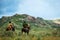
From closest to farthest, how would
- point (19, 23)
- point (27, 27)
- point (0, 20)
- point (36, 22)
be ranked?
point (27, 27), point (19, 23), point (36, 22), point (0, 20)

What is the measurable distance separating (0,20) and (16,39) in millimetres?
124948

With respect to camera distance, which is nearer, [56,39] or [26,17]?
[56,39]

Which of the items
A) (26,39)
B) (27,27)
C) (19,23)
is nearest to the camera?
(26,39)

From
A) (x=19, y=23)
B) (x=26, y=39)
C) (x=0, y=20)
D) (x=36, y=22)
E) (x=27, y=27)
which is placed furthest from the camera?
(x=0, y=20)

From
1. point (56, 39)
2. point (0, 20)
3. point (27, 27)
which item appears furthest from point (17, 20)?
point (56, 39)

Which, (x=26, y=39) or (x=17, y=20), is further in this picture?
(x=17, y=20)

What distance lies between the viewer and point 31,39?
16.0m

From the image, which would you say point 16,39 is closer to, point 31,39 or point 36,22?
point 31,39

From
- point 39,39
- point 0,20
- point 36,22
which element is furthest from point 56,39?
point 0,20

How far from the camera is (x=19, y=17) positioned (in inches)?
5349

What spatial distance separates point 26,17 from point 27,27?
10579cm

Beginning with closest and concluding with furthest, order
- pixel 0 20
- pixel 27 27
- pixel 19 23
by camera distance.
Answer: pixel 27 27, pixel 19 23, pixel 0 20

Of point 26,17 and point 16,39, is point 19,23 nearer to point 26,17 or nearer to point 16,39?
point 26,17

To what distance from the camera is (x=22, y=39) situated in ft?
51.4
